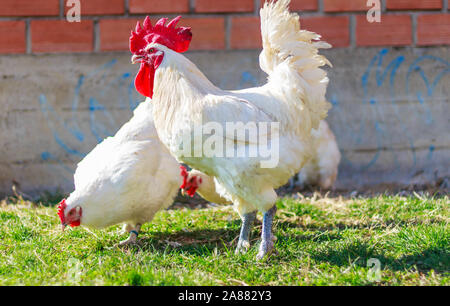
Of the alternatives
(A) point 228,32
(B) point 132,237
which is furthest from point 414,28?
(B) point 132,237

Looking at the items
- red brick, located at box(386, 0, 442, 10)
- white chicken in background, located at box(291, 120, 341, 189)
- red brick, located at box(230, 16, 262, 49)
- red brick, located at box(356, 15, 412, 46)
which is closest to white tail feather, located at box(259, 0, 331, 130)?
white chicken in background, located at box(291, 120, 341, 189)

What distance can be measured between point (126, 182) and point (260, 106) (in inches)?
51.5

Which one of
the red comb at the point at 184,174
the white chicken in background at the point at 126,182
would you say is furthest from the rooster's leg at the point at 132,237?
the red comb at the point at 184,174

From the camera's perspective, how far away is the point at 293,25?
391cm

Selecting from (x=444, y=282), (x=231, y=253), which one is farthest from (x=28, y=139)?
(x=444, y=282)

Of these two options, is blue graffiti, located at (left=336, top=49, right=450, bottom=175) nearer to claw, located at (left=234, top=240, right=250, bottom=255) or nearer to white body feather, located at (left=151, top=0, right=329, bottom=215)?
white body feather, located at (left=151, top=0, right=329, bottom=215)

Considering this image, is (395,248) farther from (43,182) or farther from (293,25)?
(43,182)

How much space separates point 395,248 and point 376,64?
360cm

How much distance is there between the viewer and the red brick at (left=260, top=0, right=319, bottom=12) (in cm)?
652

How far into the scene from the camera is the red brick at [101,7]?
6.36m

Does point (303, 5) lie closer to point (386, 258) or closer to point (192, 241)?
point (192, 241)

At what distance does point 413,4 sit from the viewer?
6.61 metres

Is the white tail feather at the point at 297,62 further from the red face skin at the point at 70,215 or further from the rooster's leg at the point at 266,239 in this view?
the red face skin at the point at 70,215

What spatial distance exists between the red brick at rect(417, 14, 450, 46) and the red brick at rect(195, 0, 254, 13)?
235 cm
